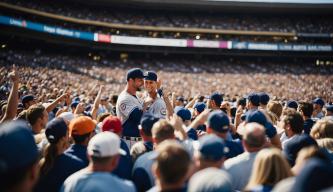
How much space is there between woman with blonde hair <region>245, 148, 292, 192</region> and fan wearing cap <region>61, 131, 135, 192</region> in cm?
107

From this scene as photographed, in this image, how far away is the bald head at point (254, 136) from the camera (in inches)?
144

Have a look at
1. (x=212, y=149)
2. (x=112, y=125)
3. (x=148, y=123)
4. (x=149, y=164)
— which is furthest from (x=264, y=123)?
(x=112, y=125)

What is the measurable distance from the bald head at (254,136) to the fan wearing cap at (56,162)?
6.13 ft

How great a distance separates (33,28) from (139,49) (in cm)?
1387

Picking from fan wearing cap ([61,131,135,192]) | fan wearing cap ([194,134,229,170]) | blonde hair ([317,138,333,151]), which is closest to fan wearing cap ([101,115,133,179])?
fan wearing cap ([61,131,135,192])

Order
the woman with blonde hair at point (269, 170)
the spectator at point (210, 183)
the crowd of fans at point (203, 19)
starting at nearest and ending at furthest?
1. the spectator at point (210, 183)
2. the woman with blonde hair at point (269, 170)
3. the crowd of fans at point (203, 19)

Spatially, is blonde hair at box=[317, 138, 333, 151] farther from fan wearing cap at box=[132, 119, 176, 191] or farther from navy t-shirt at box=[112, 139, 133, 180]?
navy t-shirt at box=[112, 139, 133, 180]

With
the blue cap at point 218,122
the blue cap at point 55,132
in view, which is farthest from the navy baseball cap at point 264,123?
the blue cap at point 55,132

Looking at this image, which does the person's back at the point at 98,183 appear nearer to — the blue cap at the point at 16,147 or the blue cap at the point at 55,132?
the blue cap at the point at 16,147

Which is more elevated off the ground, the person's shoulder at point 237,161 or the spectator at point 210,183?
the spectator at point 210,183

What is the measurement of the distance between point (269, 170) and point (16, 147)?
2017 mm

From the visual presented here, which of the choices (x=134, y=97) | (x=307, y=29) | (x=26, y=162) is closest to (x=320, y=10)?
(x=307, y=29)

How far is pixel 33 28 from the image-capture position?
131 feet

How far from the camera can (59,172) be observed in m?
3.76
